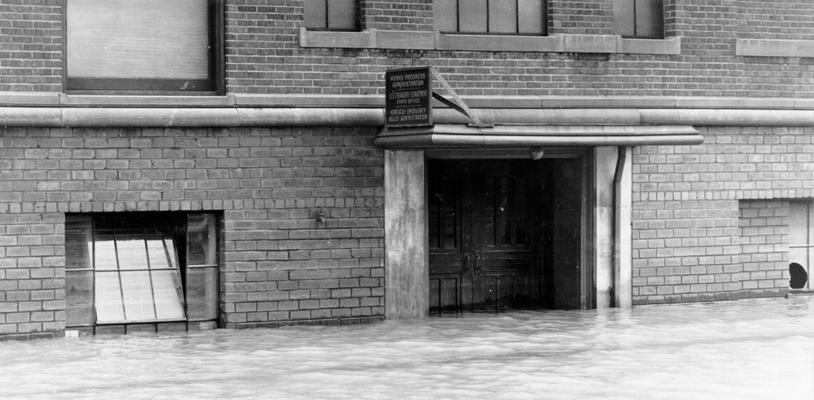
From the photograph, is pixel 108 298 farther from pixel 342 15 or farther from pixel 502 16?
pixel 502 16

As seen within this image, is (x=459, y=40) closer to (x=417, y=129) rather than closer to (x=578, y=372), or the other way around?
(x=417, y=129)

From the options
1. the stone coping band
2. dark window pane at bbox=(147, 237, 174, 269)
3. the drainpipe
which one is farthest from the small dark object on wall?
dark window pane at bbox=(147, 237, 174, 269)

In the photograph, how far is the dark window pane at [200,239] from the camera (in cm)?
1245

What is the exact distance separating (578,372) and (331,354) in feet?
7.26

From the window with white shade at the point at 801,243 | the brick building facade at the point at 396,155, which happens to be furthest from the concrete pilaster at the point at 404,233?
the window with white shade at the point at 801,243

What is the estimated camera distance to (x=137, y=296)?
1232 centimetres

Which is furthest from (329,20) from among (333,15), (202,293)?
(202,293)

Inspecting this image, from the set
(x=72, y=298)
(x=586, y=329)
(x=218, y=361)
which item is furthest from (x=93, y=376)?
(x=586, y=329)

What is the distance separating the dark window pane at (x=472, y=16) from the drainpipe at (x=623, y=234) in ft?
6.88

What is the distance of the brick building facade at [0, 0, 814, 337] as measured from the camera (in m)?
11.8

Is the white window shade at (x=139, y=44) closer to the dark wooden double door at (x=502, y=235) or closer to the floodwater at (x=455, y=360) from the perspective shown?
the floodwater at (x=455, y=360)

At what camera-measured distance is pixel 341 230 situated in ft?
41.6

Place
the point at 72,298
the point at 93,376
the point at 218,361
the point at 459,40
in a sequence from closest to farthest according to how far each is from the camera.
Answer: the point at 93,376 < the point at 218,361 < the point at 72,298 < the point at 459,40

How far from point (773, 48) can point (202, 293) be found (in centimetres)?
693
